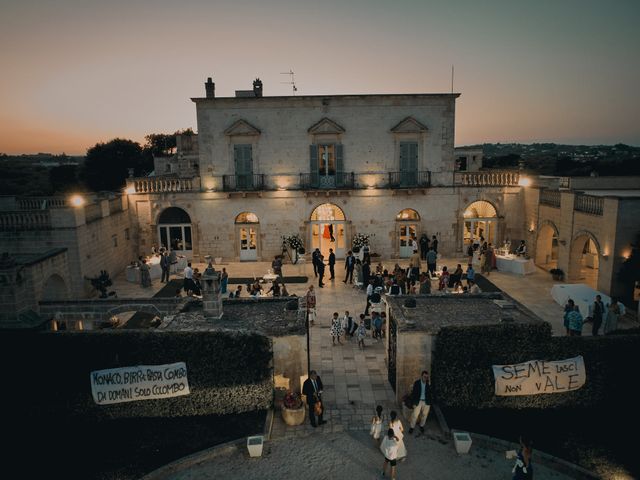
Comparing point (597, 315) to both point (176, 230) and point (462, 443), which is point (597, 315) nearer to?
A: point (462, 443)

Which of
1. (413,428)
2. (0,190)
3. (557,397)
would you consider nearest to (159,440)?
(413,428)

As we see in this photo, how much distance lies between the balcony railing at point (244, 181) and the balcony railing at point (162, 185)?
1.95 metres

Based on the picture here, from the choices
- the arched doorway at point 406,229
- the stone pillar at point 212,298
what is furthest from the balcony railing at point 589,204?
the stone pillar at point 212,298

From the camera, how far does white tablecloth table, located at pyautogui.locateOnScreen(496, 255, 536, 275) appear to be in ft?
74.9

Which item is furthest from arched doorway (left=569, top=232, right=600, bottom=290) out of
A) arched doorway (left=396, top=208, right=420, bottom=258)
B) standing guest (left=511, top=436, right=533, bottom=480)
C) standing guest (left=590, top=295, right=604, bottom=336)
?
standing guest (left=511, top=436, right=533, bottom=480)

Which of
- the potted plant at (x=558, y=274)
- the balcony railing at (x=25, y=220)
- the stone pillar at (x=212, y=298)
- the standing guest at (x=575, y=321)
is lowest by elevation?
the potted plant at (x=558, y=274)

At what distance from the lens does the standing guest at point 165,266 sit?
22.5 meters

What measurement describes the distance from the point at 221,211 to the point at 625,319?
64.0 ft

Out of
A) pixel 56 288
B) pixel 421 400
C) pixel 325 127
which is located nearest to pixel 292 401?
pixel 421 400

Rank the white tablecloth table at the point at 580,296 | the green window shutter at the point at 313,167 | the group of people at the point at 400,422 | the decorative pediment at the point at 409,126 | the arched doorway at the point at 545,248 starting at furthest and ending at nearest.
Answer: the green window shutter at the point at 313,167 < the decorative pediment at the point at 409,126 < the arched doorway at the point at 545,248 < the white tablecloth table at the point at 580,296 < the group of people at the point at 400,422

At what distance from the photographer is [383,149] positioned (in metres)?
25.9

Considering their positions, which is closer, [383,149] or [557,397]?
[557,397]

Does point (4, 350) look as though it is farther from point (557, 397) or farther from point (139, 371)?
point (557, 397)

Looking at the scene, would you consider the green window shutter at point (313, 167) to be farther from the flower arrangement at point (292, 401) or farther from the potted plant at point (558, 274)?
the flower arrangement at point (292, 401)
